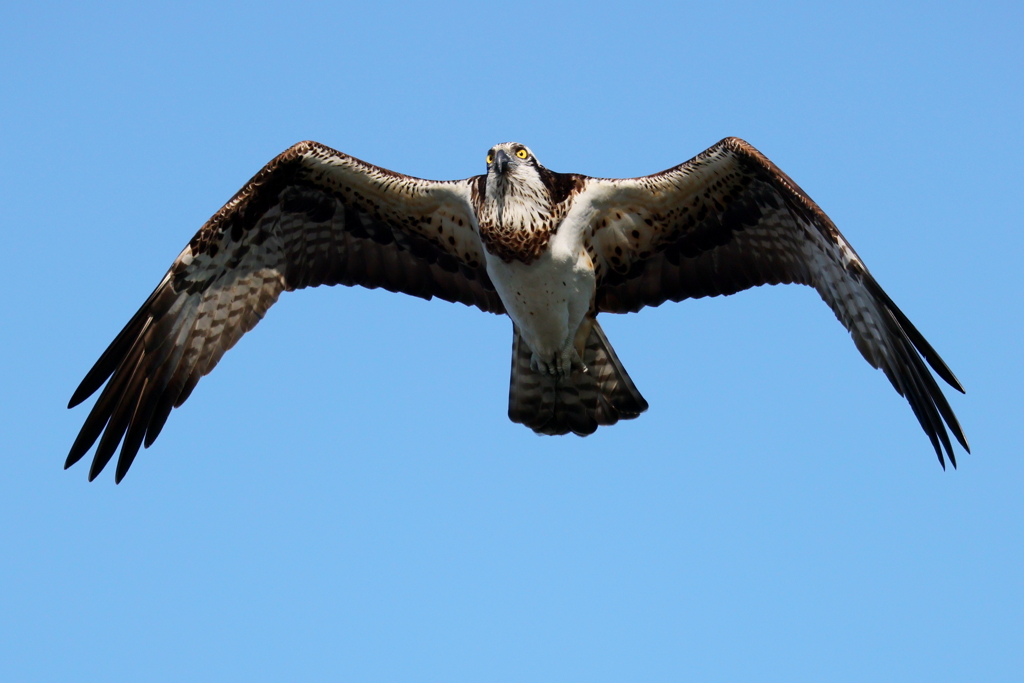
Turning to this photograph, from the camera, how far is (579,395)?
29.9 feet

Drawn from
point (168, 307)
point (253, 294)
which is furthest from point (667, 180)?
point (168, 307)

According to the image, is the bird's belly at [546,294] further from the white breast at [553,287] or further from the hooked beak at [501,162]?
the hooked beak at [501,162]

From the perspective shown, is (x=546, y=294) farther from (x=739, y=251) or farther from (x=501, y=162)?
(x=739, y=251)

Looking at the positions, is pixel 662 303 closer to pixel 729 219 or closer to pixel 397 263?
pixel 729 219

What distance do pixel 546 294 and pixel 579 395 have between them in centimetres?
112

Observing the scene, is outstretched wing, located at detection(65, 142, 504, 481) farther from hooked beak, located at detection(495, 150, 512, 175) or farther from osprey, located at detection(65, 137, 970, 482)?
hooked beak, located at detection(495, 150, 512, 175)

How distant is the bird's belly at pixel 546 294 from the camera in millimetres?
8258

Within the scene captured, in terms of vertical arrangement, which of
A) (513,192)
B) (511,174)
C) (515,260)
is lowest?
(515,260)

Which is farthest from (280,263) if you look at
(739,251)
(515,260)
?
(739,251)

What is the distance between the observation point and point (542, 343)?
8.79m

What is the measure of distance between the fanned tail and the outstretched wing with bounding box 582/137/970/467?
512 millimetres

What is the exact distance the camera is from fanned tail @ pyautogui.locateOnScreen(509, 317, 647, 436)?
29.8 feet

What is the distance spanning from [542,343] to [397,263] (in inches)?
59.4

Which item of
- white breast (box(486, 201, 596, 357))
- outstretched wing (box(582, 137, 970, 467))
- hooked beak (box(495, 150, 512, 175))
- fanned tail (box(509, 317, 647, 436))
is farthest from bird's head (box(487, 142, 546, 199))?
fanned tail (box(509, 317, 647, 436))
